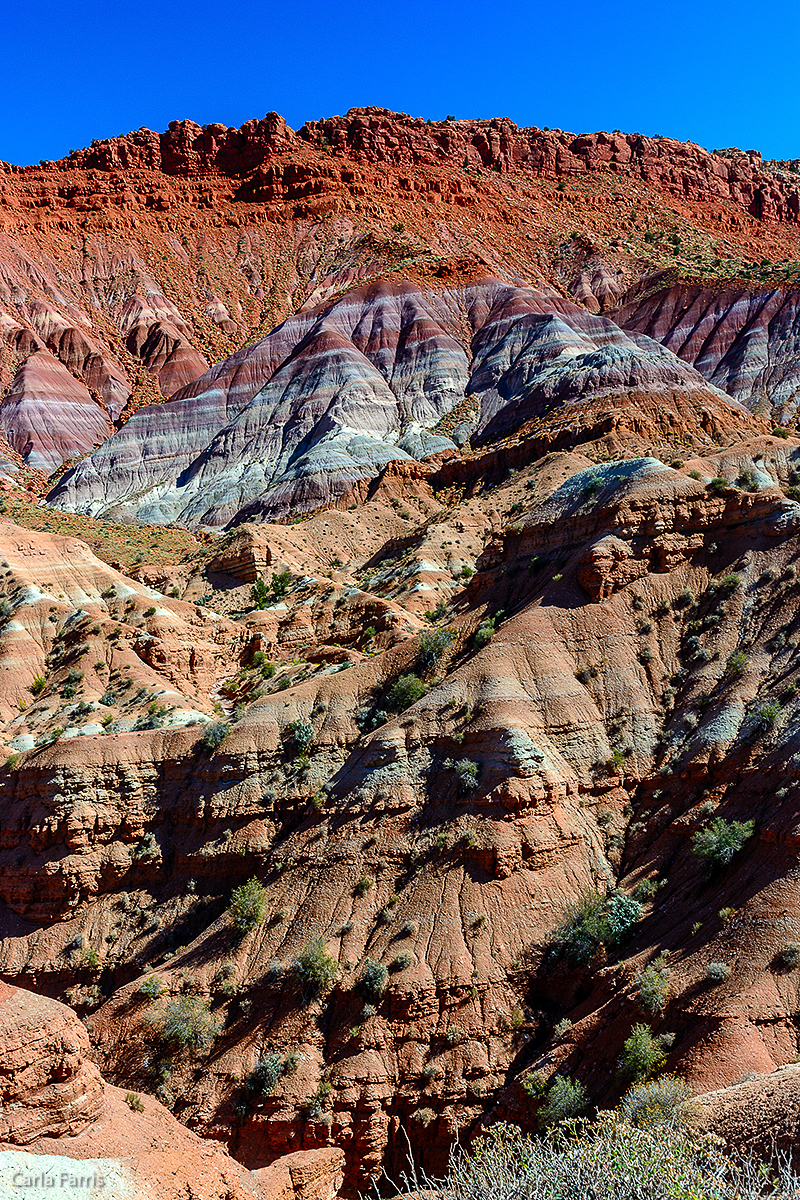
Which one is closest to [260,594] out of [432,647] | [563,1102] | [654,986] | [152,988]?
[432,647]

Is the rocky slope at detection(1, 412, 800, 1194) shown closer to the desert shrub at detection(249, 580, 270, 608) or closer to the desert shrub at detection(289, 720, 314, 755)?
the desert shrub at detection(289, 720, 314, 755)

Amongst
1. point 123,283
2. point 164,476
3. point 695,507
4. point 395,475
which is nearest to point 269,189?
point 123,283

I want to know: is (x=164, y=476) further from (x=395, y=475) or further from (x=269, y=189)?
(x=269, y=189)

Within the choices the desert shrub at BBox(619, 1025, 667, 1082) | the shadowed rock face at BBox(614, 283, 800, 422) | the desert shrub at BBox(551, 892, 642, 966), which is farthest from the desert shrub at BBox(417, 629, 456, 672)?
the shadowed rock face at BBox(614, 283, 800, 422)

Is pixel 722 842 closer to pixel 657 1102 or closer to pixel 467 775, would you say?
pixel 657 1102

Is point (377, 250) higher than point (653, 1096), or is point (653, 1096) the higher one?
point (377, 250)

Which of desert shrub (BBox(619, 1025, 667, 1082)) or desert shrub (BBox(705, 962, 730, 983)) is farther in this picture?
desert shrub (BBox(705, 962, 730, 983))
